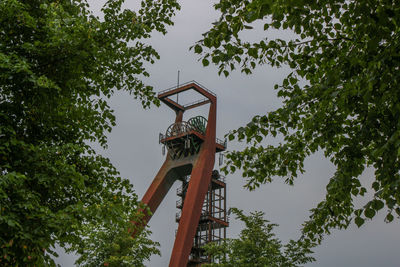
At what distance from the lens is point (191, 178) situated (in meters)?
32.3

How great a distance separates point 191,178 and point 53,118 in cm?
2579

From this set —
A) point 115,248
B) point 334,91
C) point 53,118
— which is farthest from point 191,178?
point 334,91

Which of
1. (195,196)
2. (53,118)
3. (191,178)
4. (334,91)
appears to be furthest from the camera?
(191,178)

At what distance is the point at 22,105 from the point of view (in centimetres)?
647

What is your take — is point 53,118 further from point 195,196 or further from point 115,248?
point 195,196

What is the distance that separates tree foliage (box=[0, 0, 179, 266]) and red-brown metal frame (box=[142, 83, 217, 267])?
2219 centimetres

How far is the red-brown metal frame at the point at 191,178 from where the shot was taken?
29484 millimetres

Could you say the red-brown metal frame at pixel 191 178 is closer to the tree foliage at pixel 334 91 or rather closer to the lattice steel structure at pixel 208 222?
the lattice steel structure at pixel 208 222

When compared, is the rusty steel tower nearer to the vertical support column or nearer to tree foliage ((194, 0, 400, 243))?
the vertical support column

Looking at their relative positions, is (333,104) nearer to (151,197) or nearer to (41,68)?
(41,68)

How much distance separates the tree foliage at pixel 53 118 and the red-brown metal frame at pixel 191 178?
72.8ft

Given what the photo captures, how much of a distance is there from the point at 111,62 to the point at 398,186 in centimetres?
590

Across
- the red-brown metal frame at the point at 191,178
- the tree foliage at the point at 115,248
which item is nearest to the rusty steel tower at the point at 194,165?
the red-brown metal frame at the point at 191,178

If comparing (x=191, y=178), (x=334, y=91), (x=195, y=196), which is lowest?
(x=334, y=91)
